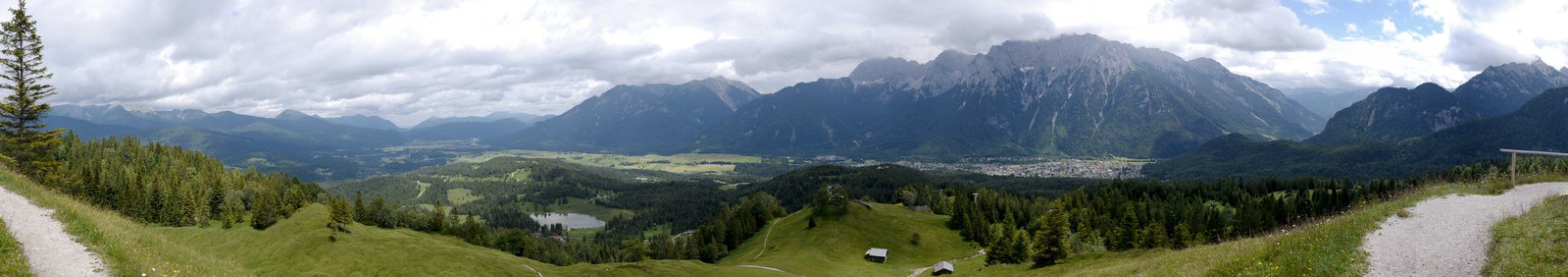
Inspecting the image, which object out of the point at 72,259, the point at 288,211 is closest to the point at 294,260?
the point at 288,211

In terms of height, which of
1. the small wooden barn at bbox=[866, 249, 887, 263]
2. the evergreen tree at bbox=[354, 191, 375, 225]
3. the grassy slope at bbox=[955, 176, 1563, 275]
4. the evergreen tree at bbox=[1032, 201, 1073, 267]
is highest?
the grassy slope at bbox=[955, 176, 1563, 275]

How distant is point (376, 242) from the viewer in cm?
11112

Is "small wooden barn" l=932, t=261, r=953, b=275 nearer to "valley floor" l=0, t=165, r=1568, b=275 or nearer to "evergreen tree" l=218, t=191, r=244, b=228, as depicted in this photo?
"valley floor" l=0, t=165, r=1568, b=275

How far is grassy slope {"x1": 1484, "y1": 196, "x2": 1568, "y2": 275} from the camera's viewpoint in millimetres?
19688

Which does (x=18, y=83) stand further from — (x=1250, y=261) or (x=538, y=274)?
(x=1250, y=261)

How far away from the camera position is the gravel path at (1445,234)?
73.9ft

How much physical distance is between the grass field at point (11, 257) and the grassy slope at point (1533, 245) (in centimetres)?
5119

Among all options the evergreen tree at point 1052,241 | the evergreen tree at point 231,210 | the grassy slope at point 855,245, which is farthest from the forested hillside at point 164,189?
the evergreen tree at point 1052,241

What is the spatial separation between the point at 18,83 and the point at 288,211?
56.9 m

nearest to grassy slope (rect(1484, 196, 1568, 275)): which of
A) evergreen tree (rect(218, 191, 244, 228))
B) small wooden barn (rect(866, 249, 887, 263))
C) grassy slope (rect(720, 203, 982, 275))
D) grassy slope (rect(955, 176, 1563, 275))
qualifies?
grassy slope (rect(955, 176, 1563, 275))

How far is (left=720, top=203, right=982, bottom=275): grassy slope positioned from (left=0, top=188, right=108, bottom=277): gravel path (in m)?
87.1

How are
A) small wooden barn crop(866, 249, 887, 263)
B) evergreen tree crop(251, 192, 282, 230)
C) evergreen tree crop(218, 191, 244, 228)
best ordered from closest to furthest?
A: evergreen tree crop(218, 191, 244, 228) → evergreen tree crop(251, 192, 282, 230) → small wooden barn crop(866, 249, 887, 263)

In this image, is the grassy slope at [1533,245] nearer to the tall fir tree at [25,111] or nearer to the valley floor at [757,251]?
the valley floor at [757,251]

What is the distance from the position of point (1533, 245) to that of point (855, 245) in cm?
11929
